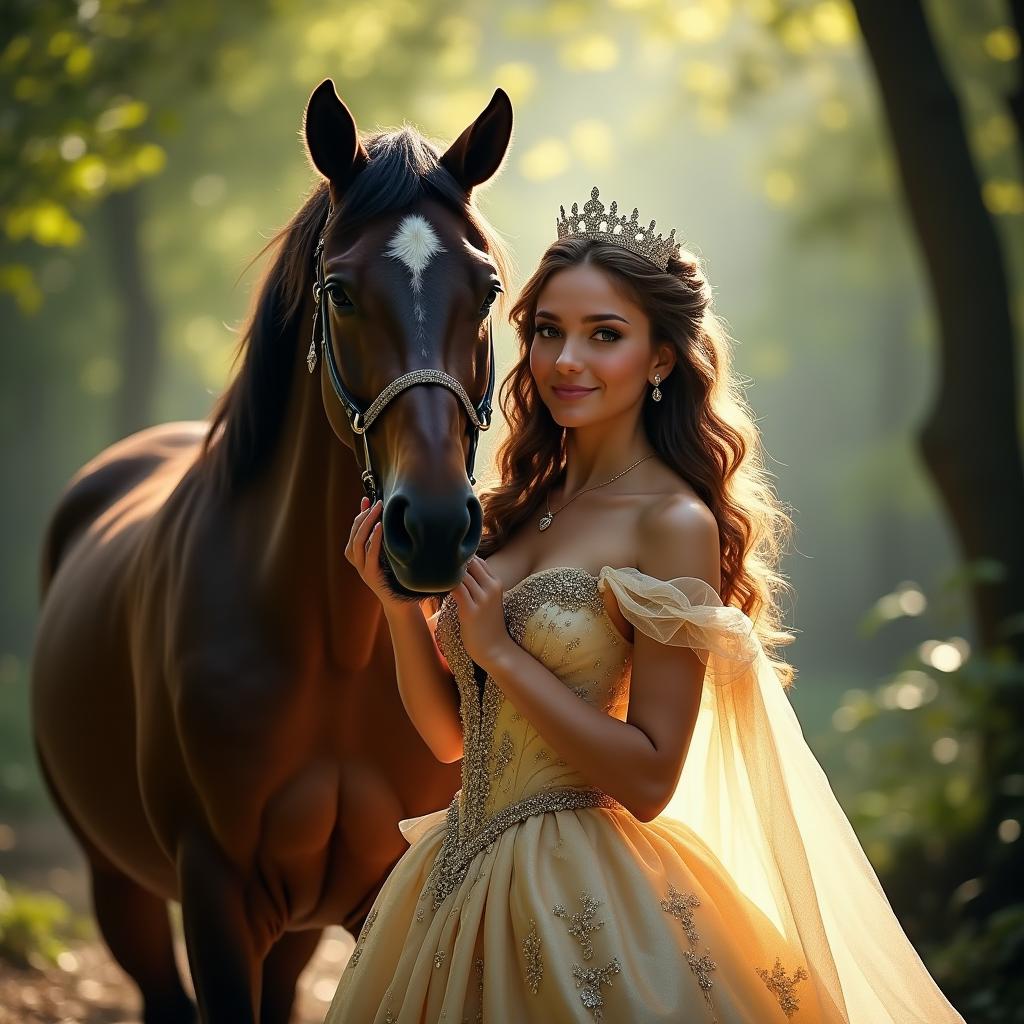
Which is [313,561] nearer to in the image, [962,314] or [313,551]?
[313,551]

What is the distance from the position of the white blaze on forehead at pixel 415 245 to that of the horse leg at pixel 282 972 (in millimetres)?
2352

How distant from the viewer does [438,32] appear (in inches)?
513

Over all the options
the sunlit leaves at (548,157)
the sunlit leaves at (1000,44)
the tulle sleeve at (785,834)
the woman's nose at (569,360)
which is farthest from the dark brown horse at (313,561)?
the sunlit leaves at (1000,44)

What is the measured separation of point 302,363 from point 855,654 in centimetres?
2165

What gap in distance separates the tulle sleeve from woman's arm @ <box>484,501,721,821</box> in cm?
6

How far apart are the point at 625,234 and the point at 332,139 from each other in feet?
2.13

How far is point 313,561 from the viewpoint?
2.84 m

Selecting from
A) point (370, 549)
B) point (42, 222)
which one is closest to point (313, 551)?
point (370, 549)

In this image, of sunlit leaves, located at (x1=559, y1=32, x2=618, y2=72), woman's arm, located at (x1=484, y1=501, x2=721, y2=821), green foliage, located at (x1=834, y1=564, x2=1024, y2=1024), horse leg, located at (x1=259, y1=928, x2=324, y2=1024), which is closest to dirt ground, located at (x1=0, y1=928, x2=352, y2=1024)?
horse leg, located at (x1=259, y1=928, x2=324, y2=1024)

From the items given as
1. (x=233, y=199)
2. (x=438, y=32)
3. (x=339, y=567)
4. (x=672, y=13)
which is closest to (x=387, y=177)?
(x=339, y=567)

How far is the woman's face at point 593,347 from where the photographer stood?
2.50 metres

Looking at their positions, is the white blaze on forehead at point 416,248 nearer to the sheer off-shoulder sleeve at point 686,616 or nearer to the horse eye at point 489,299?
the horse eye at point 489,299

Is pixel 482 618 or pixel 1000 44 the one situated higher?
pixel 1000 44

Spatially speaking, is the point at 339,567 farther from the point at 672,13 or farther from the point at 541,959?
the point at 672,13
